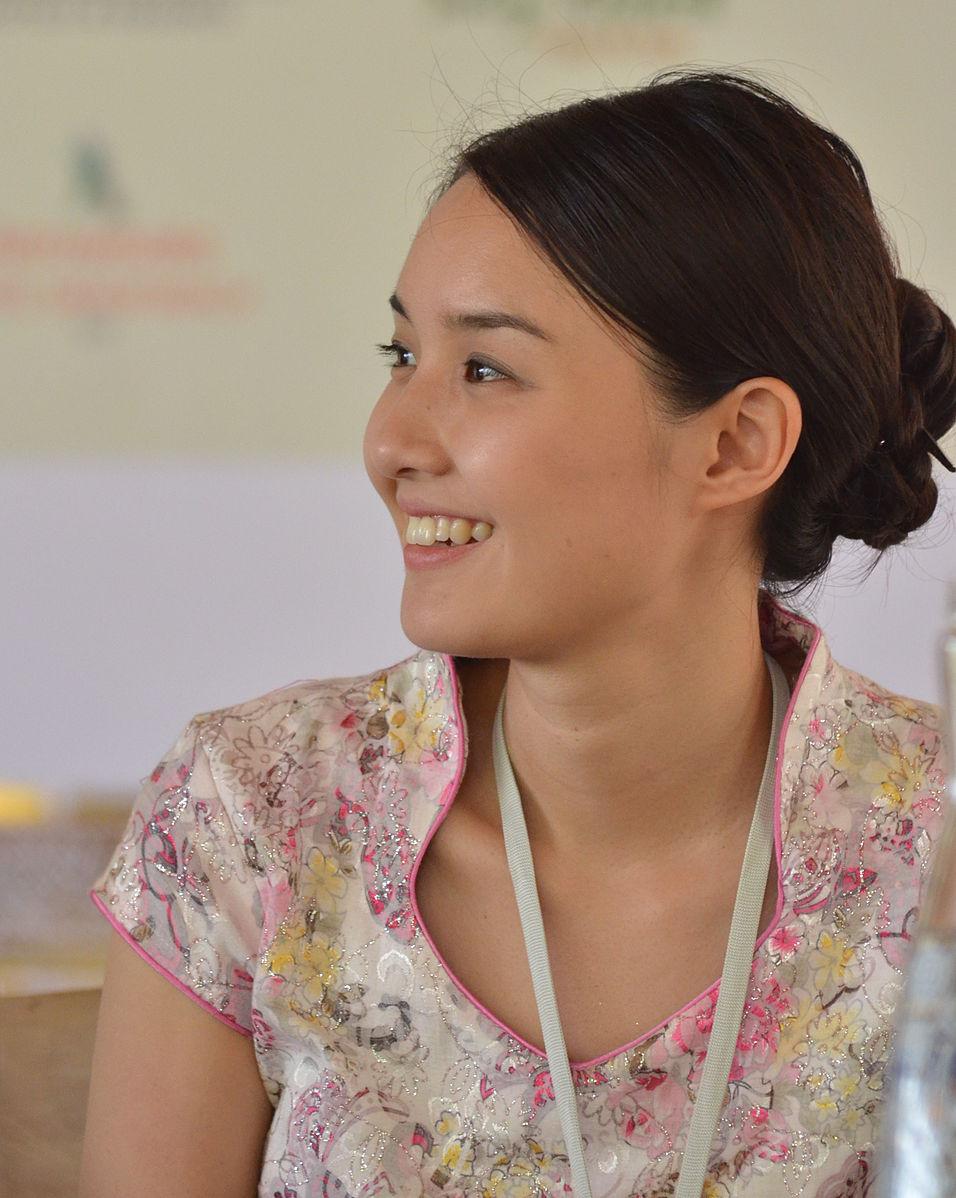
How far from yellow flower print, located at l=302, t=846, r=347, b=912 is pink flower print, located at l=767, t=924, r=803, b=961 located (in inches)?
13.6

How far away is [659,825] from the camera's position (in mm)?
1364

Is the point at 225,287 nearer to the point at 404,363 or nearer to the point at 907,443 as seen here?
the point at 404,363

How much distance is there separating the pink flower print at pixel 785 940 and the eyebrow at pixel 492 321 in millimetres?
496

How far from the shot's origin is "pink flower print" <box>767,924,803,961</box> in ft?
4.24

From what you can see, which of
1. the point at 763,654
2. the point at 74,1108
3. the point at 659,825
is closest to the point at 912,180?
the point at 763,654

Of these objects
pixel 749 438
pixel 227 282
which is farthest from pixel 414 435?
pixel 227 282

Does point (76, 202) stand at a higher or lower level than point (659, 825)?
higher

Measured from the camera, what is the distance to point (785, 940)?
51.1 inches

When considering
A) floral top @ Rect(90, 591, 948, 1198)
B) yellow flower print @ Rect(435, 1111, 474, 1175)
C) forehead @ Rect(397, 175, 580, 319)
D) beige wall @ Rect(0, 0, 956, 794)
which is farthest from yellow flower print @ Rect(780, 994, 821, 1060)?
beige wall @ Rect(0, 0, 956, 794)

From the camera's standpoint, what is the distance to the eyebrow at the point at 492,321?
4.04 feet

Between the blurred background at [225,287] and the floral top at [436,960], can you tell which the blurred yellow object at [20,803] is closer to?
the blurred background at [225,287]

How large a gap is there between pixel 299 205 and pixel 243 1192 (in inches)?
77.2

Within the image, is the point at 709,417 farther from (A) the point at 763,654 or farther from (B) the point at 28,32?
(B) the point at 28,32

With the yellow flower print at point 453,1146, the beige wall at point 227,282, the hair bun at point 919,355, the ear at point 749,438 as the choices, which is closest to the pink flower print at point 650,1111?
the yellow flower print at point 453,1146
